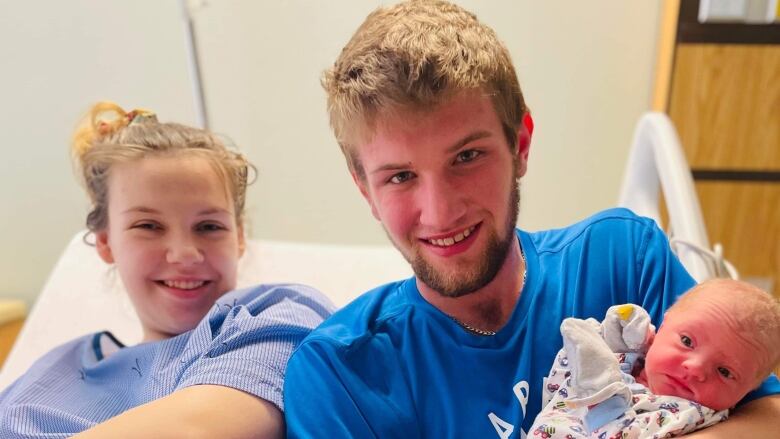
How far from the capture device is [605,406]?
1.05 m

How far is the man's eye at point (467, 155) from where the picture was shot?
1.16m

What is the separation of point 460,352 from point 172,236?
2.52ft

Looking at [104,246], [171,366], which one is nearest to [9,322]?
[104,246]

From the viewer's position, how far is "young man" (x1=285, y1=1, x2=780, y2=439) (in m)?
1.13

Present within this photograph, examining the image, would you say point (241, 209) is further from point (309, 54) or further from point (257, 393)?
point (309, 54)

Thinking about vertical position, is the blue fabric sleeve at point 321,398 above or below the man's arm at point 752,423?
below

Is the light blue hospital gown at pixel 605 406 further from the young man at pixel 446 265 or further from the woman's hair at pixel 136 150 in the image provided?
the woman's hair at pixel 136 150

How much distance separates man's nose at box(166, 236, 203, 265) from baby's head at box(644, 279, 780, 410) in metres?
1.01

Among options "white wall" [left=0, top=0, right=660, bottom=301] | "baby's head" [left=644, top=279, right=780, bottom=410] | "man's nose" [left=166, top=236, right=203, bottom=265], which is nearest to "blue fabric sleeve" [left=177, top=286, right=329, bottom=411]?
"man's nose" [left=166, top=236, right=203, bottom=265]

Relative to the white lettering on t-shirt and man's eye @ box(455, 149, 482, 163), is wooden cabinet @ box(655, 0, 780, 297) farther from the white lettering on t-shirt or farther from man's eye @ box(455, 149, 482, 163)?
the white lettering on t-shirt

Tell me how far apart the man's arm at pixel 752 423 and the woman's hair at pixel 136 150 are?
1.17m

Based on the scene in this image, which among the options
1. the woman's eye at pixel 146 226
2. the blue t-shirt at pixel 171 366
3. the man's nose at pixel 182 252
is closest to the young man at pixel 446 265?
the blue t-shirt at pixel 171 366

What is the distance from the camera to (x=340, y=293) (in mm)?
2271

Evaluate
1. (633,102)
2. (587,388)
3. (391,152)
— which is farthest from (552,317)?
(633,102)
